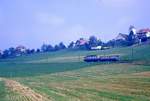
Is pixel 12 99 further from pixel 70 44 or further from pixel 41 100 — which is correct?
pixel 70 44

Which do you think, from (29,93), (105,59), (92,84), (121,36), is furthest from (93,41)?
(29,93)

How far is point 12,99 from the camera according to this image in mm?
35562

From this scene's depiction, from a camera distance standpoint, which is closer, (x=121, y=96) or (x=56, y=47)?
(x=121, y=96)

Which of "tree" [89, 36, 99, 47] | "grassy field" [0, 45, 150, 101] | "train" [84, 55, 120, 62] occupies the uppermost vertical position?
"tree" [89, 36, 99, 47]

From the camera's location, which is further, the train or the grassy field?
the train

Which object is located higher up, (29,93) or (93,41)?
(93,41)

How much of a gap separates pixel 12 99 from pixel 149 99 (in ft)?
40.3

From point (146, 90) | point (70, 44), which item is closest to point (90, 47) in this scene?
point (70, 44)

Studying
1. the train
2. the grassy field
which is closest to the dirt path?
the grassy field

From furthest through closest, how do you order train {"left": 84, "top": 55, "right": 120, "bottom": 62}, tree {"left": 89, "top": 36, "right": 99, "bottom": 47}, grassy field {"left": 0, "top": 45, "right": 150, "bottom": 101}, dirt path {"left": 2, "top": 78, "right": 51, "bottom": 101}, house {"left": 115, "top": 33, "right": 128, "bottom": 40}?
tree {"left": 89, "top": 36, "right": 99, "bottom": 47}
house {"left": 115, "top": 33, "right": 128, "bottom": 40}
train {"left": 84, "top": 55, "right": 120, "bottom": 62}
dirt path {"left": 2, "top": 78, "right": 51, "bottom": 101}
grassy field {"left": 0, "top": 45, "right": 150, "bottom": 101}

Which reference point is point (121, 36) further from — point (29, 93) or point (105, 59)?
point (29, 93)

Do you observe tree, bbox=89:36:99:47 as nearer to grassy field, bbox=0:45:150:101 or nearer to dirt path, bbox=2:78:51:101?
grassy field, bbox=0:45:150:101

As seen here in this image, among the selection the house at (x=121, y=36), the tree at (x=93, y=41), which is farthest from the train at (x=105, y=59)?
the tree at (x=93, y=41)

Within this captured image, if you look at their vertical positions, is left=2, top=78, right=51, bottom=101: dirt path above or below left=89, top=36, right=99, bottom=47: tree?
below
